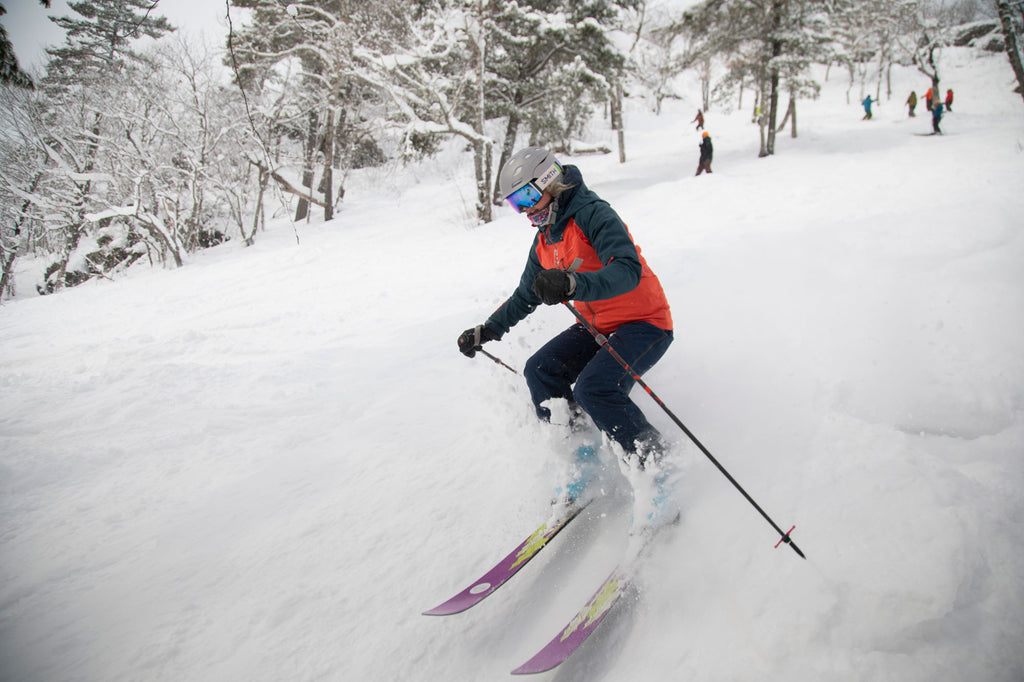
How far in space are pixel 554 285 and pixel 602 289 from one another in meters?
0.26

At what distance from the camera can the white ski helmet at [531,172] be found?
2.49 m

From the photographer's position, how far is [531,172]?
250 centimetres

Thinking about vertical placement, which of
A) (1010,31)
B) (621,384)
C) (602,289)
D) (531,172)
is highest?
(1010,31)

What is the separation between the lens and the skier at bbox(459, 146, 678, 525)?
7.43ft

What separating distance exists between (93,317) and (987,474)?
1152cm

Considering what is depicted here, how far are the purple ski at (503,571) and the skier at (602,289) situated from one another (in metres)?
0.23

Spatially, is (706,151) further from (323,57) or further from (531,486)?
(531,486)

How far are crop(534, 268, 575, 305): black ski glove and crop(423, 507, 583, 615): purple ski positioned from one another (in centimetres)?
131

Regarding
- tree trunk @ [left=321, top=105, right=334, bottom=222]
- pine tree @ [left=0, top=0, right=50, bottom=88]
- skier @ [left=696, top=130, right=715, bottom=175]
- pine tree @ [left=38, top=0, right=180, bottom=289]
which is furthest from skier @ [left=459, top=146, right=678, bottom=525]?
pine tree @ [left=38, top=0, right=180, bottom=289]

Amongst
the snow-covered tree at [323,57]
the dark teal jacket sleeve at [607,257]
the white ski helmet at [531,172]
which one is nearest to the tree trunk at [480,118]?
the snow-covered tree at [323,57]

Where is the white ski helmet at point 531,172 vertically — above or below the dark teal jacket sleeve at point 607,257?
above

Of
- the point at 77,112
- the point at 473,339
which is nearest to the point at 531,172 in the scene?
the point at 473,339

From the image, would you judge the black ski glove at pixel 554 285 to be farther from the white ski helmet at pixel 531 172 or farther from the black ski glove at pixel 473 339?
the black ski glove at pixel 473 339

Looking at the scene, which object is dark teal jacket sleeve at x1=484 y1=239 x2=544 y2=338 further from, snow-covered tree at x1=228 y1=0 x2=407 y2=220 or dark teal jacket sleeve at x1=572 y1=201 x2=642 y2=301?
snow-covered tree at x1=228 y1=0 x2=407 y2=220
